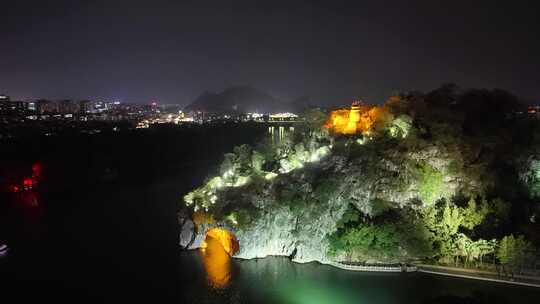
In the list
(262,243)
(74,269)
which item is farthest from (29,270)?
(262,243)

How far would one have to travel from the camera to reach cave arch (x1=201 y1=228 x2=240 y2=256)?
2725 cm

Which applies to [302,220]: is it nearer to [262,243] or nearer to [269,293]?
[262,243]

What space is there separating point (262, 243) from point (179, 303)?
22.4 feet

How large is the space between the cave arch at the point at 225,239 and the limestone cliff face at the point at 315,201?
1.27 feet

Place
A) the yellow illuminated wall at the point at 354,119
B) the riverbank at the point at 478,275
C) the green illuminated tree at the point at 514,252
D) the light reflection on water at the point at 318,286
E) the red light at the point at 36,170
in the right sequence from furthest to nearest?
the red light at the point at 36,170 → the yellow illuminated wall at the point at 354,119 → the green illuminated tree at the point at 514,252 → the riverbank at the point at 478,275 → the light reflection on water at the point at 318,286

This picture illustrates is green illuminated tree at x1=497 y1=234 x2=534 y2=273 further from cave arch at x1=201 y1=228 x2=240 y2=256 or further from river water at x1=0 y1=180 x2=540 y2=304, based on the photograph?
cave arch at x1=201 y1=228 x2=240 y2=256

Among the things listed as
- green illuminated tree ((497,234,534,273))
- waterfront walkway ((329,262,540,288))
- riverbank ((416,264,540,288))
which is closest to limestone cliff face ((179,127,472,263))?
waterfront walkway ((329,262,540,288))

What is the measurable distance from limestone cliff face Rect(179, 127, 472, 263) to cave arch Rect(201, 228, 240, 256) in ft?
1.27

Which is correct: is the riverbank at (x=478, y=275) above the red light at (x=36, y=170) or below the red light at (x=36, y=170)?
below

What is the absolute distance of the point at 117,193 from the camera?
49531 millimetres

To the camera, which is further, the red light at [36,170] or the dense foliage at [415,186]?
the red light at [36,170]

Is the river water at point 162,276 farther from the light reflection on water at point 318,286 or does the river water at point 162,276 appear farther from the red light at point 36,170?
the red light at point 36,170

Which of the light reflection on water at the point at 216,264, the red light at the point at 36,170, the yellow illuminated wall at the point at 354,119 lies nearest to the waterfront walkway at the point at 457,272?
the light reflection on water at the point at 216,264

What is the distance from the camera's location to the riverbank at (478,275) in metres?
21.0
